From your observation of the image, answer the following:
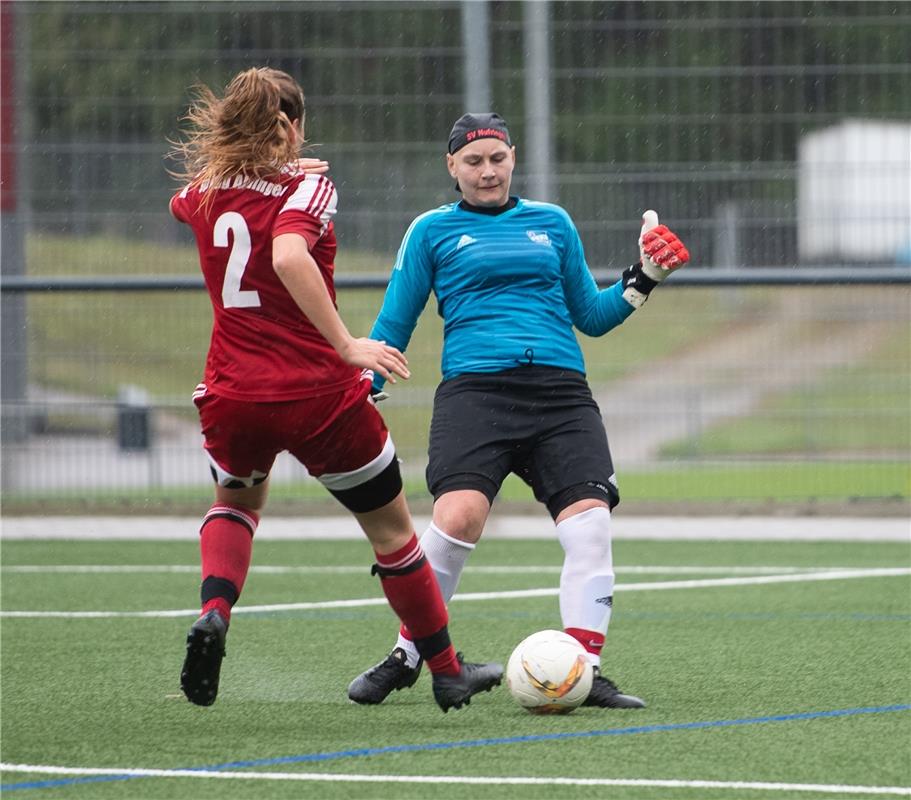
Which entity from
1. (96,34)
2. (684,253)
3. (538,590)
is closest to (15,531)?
(96,34)

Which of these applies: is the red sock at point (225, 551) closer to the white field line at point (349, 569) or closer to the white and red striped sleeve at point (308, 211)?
the white and red striped sleeve at point (308, 211)

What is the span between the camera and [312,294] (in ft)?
15.4

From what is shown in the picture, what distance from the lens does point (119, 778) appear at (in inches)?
169

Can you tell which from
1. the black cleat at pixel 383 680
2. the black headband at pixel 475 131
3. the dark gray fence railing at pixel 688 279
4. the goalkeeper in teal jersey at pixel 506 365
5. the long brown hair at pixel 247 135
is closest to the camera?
the long brown hair at pixel 247 135

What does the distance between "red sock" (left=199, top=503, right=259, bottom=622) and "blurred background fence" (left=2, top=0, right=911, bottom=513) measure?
627cm

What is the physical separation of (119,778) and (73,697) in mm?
1264

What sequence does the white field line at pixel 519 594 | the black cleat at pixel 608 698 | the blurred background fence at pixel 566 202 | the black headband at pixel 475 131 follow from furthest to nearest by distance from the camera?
the blurred background fence at pixel 566 202
the white field line at pixel 519 594
the black headband at pixel 475 131
the black cleat at pixel 608 698

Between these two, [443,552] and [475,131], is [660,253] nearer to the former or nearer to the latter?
[475,131]

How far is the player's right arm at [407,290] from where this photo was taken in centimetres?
590

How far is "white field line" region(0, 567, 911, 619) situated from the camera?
757 cm

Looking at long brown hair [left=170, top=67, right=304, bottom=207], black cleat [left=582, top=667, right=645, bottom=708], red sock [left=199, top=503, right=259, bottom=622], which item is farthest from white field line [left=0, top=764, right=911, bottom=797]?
long brown hair [left=170, top=67, right=304, bottom=207]

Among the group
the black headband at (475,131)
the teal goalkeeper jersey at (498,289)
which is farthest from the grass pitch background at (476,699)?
the black headband at (475,131)

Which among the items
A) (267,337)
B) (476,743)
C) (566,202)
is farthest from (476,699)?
(566,202)

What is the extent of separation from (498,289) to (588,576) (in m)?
1.01
